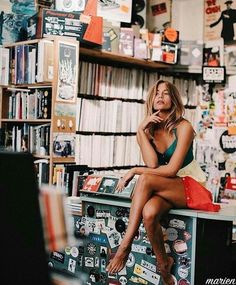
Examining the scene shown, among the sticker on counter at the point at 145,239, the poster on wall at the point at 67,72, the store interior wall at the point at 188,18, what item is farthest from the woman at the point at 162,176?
the store interior wall at the point at 188,18

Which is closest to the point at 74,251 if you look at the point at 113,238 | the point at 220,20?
the point at 113,238

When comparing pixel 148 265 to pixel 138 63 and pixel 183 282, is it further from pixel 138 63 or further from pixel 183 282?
pixel 138 63

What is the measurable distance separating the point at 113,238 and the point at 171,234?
1.16 ft

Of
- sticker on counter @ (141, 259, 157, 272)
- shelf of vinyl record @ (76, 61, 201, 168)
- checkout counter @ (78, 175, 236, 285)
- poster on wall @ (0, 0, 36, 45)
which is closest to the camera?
checkout counter @ (78, 175, 236, 285)

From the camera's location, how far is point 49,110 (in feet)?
11.3

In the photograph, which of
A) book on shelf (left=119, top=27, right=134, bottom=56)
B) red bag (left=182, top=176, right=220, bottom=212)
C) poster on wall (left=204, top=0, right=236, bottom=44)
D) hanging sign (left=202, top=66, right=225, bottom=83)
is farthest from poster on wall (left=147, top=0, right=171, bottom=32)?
red bag (left=182, top=176, right=220, bottom=212)

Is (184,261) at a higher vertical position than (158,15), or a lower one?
lower

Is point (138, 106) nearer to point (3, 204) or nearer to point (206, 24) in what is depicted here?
point (206, 24)

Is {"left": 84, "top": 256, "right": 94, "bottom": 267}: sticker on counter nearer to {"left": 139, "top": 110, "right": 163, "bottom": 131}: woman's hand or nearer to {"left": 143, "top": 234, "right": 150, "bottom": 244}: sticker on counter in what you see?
{"left": 143, "top": 234, "right": 150, "bottom": 244}: sticker on counter

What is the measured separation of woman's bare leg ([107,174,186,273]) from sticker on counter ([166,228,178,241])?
0.13 meters

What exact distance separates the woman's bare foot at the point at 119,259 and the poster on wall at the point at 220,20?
9.29 feet

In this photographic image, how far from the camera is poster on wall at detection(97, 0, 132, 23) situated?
164 inches

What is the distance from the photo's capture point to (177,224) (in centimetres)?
236

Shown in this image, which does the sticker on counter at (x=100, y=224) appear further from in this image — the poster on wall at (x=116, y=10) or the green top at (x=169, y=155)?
the poster on wall at (x=116, y=10)
